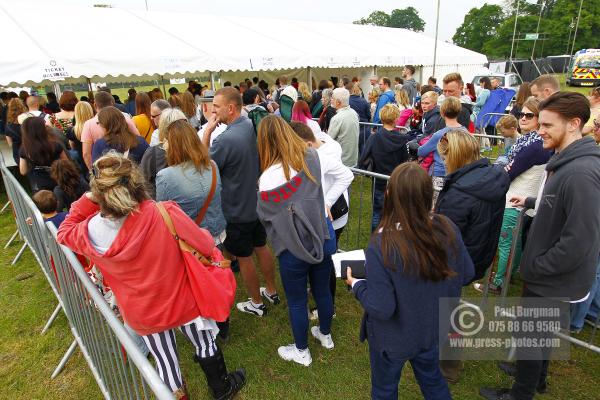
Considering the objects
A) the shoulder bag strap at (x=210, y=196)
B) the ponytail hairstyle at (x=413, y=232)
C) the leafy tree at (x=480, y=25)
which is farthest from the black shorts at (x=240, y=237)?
the leafy tree at (x=480, y=25)

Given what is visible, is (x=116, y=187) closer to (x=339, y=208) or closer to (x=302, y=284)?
(x=302, y=284)

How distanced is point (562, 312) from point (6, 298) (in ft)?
17.4

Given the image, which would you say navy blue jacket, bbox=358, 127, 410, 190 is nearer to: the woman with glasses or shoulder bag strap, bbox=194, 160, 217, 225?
the woman with glasses

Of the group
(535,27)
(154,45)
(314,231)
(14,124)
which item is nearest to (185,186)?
(314,231)

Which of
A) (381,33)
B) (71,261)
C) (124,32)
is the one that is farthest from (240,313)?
(381,33)

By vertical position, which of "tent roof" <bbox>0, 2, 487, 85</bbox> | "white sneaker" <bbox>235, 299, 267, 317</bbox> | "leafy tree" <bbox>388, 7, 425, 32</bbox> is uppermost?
"leafy tree" <bbox>388, 7, 425, 32</bbox>

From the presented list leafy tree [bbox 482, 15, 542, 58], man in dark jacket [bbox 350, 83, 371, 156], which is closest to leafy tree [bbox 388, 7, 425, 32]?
leafy tree [bbox 482, 15, 542, 58]

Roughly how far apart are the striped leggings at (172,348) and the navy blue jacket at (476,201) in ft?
5.74

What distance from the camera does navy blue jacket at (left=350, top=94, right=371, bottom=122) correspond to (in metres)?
7.75

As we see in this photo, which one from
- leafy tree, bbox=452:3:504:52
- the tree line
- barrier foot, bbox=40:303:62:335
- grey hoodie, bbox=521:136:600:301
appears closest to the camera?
grey hoodie, bbox=521:136:600:301

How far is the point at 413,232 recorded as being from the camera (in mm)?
1657

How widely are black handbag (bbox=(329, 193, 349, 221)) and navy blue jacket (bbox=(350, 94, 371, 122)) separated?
5092 mm

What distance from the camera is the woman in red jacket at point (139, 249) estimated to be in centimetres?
183

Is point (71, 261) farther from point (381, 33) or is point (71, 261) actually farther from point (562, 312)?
point (381, 33)
